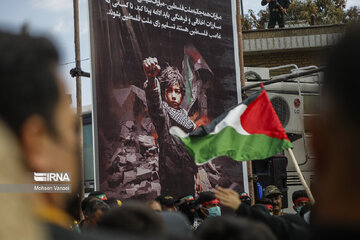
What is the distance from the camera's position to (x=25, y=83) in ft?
2.69

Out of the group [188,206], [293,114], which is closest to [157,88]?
[188,206]

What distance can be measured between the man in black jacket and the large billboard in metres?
7.94

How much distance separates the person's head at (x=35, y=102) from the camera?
0.81 meters

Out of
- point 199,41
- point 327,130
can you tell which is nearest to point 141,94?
point 199,41

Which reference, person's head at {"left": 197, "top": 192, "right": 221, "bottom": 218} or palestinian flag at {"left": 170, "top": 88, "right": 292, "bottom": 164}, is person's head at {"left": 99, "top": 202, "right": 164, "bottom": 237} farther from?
person's head at {"left": 197, "top": 192, "right": 221, "bottom": 218}

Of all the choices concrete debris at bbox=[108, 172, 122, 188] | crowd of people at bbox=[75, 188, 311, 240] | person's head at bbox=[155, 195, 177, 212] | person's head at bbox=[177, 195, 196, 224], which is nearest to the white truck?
person's head at bbox=[177, 195, 196, 224]

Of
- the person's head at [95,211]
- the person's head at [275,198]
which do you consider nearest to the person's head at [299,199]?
the person's head at [275,198]

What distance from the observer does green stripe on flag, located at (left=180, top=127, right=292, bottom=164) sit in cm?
611

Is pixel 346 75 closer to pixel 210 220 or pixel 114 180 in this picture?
pixel 210 220

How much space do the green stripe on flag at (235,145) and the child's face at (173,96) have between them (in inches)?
153

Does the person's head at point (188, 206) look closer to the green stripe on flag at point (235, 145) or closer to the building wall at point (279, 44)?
the green stripe on flag at point (235, 145)

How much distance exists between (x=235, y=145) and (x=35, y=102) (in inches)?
221

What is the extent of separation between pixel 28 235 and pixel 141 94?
9.10 metres

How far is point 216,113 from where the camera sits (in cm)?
1111
